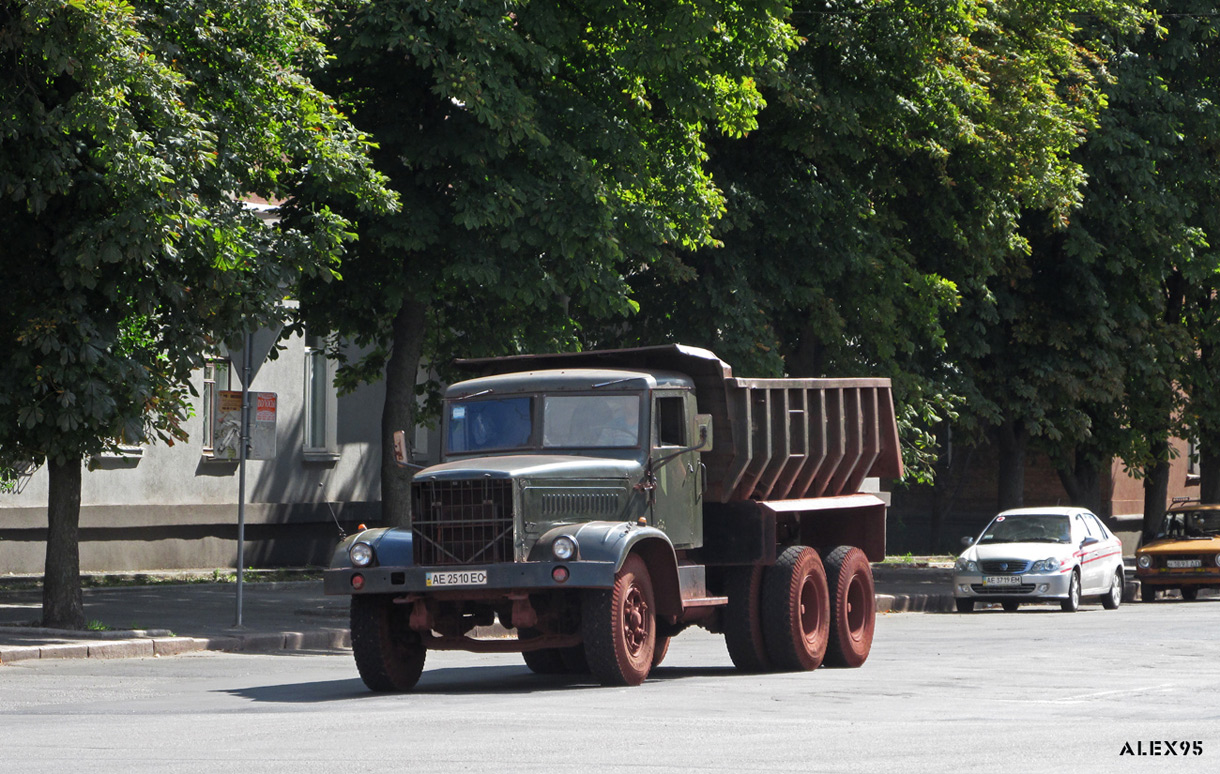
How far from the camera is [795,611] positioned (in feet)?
47.1

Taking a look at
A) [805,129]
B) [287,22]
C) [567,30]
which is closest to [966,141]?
[805,129]

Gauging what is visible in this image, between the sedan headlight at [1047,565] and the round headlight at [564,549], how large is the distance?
1439 centimetres

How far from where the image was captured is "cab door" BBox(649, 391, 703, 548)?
13.8 metres

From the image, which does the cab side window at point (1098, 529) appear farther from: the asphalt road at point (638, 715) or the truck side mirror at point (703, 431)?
the truck side mirror at point (703, 431)

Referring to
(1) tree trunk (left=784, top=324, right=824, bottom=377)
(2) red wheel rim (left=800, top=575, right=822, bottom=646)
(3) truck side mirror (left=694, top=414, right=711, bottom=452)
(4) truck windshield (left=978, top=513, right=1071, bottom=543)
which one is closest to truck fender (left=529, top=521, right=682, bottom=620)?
(3) truck side mirror (left=694, top=414, right=711, bottom=452)

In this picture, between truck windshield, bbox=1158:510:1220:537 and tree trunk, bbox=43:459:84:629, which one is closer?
tree trunk, bbox=43:459:84:629

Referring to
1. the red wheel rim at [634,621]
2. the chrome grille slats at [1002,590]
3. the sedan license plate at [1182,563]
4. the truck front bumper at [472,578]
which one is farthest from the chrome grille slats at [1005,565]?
the truck front bumper at [472,578]

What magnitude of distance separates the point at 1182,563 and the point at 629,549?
62.1 feet

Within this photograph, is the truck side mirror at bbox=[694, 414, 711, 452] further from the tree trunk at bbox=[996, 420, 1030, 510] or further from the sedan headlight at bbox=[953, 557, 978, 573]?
the tree trunk at bbox=[996, 420, 1030, 510]

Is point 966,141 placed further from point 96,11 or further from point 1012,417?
point 96,11

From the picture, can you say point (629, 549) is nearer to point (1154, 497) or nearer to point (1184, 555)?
point (1184, 555)

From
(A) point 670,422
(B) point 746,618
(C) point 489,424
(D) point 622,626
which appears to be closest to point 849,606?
(B) point 746,618

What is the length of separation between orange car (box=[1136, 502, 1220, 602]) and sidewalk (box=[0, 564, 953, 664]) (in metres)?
4.39

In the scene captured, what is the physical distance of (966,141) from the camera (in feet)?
84.7
